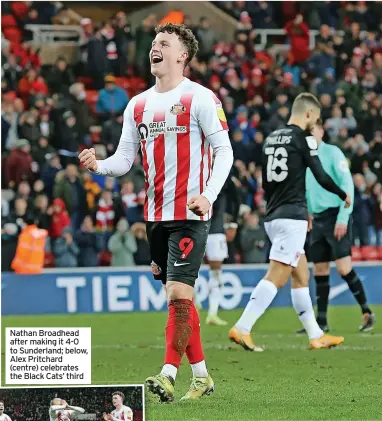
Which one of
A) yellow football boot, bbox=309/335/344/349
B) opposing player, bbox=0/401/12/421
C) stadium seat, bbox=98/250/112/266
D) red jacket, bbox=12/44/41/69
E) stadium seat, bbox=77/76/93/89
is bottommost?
yellow football boot, bbox=309/335/344/349

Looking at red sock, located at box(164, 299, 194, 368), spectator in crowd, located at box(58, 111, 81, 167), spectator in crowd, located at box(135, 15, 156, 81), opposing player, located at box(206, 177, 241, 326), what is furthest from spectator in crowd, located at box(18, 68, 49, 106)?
red sock, located at box(164, 299, 194, 368)

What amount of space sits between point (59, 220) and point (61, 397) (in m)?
12.5

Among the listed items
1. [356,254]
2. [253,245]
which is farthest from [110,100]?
[356,254]

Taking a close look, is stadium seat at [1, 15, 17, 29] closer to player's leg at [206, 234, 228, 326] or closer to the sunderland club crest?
player's leg at [206, 234, 228, 326]

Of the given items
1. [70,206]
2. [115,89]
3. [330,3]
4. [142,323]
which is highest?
[330,3]

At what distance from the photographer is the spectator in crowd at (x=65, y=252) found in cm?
1708

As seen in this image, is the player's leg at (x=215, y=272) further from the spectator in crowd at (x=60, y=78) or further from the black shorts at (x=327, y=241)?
the spectator in crowd at (x=60, y=78)

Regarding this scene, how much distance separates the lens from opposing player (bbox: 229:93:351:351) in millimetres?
9906

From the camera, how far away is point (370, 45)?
2392cm

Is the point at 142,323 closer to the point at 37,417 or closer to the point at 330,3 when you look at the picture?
the point at 37,417

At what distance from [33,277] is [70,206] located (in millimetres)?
2682

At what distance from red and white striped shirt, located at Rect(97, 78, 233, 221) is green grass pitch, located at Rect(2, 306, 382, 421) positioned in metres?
1.19

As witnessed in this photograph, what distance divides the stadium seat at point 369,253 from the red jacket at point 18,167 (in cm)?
553

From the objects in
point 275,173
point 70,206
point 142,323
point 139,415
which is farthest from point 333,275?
point 139,415
